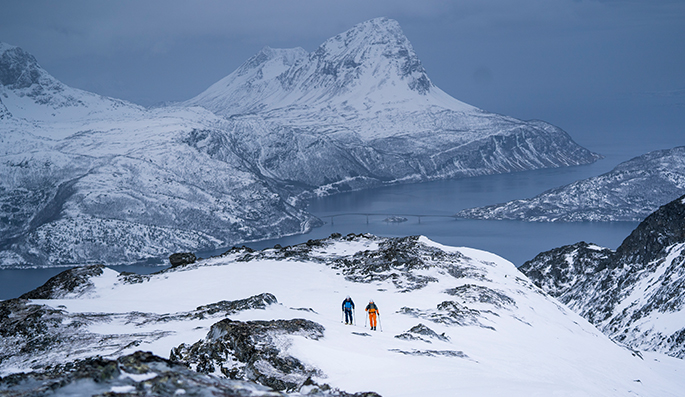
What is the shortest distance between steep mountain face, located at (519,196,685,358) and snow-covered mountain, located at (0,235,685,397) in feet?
70.5

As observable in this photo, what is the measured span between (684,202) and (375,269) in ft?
230

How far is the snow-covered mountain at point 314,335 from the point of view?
1619cm

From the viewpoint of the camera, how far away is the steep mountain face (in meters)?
71.3

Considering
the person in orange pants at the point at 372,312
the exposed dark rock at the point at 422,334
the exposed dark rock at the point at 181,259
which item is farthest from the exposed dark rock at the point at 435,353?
the exposed dark rock at the point at 181,259

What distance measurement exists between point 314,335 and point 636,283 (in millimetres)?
83083

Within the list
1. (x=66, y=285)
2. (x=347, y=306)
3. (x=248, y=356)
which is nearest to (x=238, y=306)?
(x=347, y=306)

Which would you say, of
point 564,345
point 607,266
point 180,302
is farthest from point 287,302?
point 607,266

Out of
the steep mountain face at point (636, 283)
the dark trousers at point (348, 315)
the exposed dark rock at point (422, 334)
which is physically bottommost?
the steep mountain face at point (636, 283)

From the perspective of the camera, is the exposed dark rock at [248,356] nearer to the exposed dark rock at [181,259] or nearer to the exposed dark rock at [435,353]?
the exposed dark rock at [435,353]

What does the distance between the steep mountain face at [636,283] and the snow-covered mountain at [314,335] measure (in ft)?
70.5

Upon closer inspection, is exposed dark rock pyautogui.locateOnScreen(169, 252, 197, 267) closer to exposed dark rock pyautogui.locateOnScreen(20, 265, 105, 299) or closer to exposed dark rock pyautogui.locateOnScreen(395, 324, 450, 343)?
exposed dark rock pyautogui.locateOnScreen(20, 265, 105, 299)

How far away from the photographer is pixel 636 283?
289 feet

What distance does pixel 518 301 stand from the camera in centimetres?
4581

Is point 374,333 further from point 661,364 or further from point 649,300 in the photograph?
point 649,300
